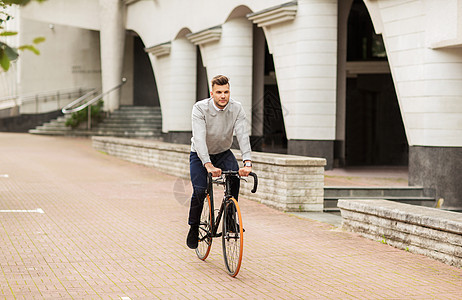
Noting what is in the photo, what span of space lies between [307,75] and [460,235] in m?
11.4

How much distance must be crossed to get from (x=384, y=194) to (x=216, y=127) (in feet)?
25.5

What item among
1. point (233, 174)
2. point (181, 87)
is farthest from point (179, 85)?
point (233, 174)

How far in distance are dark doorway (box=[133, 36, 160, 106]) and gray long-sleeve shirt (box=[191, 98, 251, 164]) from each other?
32.4 meters

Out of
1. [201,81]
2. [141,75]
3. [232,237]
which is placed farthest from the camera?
[141,75]

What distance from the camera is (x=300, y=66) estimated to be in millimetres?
18625

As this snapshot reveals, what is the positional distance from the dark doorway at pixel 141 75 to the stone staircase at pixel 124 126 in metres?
3.02

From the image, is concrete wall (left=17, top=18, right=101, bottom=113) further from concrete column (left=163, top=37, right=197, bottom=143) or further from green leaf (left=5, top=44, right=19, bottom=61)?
green leaf (left=5, top=44, right=19, bottom=61)

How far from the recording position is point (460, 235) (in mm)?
7461

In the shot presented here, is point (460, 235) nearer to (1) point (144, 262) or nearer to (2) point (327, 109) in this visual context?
(1) point (144, 262)

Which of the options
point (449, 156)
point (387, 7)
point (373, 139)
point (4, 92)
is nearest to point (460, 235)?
point (449, 156)

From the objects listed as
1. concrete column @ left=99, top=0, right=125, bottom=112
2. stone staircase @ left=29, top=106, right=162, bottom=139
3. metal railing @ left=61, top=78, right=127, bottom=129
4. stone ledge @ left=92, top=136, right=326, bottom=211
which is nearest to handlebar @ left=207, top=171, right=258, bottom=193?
stone ledge @ left=92, top=136, right=326, bottom=211

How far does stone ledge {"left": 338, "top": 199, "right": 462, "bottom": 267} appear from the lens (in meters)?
7.62

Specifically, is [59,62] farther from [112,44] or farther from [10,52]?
[10,52]

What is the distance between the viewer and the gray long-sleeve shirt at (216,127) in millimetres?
6969
